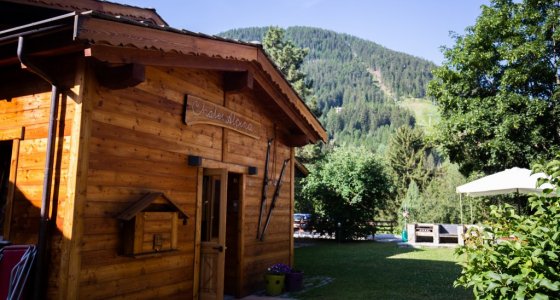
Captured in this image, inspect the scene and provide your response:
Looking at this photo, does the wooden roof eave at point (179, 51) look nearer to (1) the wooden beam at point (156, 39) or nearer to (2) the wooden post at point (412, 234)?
(1) the wooden beam at point (156, 39)

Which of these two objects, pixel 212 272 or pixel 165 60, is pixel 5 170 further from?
pixel 212 272

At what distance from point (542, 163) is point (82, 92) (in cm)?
479

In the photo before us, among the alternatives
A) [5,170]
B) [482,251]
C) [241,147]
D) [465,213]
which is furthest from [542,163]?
[465,213]

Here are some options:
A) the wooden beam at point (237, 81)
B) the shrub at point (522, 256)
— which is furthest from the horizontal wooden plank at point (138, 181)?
the shrub at point (522, 256)

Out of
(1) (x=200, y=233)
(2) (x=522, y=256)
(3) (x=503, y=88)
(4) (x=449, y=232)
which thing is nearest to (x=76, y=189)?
(1) (x=200, y=233)

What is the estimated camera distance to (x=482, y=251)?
3123 mm

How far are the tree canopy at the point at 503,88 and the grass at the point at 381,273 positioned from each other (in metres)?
4.73

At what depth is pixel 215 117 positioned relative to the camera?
299 inches

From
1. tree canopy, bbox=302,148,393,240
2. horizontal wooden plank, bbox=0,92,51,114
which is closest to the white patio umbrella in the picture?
horizontal wooden plank, bbox=0,92,51,114

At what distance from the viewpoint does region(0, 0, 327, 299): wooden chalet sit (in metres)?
4.87

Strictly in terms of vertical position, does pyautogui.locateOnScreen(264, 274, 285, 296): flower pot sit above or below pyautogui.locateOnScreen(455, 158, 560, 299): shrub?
below

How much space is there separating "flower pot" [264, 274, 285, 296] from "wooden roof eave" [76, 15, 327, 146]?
351cm

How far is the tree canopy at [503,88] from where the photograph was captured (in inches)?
631

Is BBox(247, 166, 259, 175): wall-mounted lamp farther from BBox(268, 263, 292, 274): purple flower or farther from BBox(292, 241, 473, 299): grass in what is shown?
BBox(292, 241, 473, 299): grass
